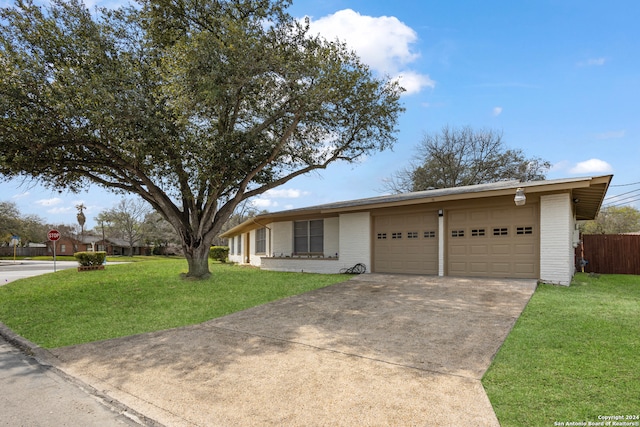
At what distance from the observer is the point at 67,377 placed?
440 centimetres

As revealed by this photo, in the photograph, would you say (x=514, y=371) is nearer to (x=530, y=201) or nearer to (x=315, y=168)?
(x=530, y=201)

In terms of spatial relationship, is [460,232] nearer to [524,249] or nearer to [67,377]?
[524,249]

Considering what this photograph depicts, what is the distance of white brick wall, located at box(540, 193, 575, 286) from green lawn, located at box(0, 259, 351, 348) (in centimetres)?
571

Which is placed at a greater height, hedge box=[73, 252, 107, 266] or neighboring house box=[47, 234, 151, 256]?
hedge box=[73, 252, 107, 266]

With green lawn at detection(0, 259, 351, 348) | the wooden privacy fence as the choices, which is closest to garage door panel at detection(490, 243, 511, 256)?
green lawn at detection(0, 259, 351, 348)

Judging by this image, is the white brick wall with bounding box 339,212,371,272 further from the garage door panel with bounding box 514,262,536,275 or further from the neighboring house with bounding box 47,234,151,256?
the neighboring house with bounding box 47,234,151,256

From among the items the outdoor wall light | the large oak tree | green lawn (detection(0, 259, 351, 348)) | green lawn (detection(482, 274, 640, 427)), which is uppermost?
the large oak tree

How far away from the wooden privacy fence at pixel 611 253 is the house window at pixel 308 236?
1047cm

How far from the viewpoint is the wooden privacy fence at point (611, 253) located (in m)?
13.4

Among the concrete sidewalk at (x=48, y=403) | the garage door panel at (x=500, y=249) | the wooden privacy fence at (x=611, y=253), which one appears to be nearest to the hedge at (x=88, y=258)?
the concrete sidewalk at (x=48, y=403)

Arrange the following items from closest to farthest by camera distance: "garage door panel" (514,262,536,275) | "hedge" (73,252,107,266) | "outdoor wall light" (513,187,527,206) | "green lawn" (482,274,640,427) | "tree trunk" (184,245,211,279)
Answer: "green lawn" (482,274,640,427)
"outdoor wall light" (513,187,527,206)
"garage door panel" (514,262,536,275)
"tree trunk" (184,245,211,279)
"hedge" (73,252,107,266)

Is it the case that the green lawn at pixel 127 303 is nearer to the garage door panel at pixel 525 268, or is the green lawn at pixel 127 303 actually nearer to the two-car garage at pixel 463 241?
the two-car garage at pixel 463 241

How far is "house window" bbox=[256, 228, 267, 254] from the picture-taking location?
18513mm

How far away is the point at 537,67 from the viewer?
11.7 meters
